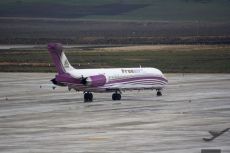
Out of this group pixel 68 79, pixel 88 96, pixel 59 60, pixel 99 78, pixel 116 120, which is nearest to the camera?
pixel 116 120

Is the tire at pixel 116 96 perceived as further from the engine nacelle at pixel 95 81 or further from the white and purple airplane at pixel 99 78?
the engine nacelle at pixel 95 81

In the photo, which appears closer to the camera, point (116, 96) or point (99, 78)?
point (99, 78)

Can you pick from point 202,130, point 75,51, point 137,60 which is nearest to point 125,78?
point 202,130

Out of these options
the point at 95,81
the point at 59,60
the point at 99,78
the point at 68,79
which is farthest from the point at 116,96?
the point at 59,60

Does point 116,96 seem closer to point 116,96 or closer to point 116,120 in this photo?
point 116,96

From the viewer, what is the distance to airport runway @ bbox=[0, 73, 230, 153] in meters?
46.7

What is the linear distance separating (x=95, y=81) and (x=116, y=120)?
1318 cm

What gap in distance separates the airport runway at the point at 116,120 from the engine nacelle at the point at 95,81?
1668mm

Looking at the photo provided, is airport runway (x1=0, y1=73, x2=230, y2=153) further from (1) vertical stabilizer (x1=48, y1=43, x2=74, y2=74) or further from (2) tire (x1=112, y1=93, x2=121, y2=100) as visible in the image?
(1) vertical stabilizer (x1=48, y1=43, x2=74, y2=74)

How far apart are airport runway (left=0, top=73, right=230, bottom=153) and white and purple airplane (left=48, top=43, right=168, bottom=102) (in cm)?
131

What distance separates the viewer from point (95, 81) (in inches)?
2847

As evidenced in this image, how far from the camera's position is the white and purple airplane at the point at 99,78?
236 feet

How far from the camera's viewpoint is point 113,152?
43938 mm

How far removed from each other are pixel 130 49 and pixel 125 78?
6474cm
